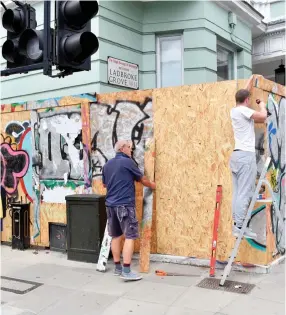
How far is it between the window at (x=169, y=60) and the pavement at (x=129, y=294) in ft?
19.1

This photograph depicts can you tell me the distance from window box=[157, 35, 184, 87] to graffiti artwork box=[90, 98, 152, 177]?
420cm

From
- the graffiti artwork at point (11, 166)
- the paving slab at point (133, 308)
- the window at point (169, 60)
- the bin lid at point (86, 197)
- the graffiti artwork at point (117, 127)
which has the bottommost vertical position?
the paving slab at point (133, 308)

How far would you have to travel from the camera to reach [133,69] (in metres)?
10.5

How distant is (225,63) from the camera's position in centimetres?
1211

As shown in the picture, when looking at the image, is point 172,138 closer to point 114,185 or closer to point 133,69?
point 114,185

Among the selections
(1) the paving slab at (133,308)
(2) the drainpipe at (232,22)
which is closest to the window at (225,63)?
(2) the drainpipe at (232,22)

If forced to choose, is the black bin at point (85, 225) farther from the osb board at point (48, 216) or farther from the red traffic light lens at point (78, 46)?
the red traffic light lens at point (78, 46)

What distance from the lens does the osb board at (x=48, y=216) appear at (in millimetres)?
7557

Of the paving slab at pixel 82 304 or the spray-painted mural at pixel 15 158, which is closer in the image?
the paving slab at pixel 82 304

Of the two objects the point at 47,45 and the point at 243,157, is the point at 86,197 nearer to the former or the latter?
the point at 243,157

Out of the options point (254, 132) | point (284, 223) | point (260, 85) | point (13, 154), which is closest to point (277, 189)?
point (284, 223)

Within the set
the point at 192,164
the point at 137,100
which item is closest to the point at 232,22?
the point at 137,100

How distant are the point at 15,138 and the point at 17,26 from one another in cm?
366

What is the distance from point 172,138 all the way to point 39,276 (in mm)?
2781
